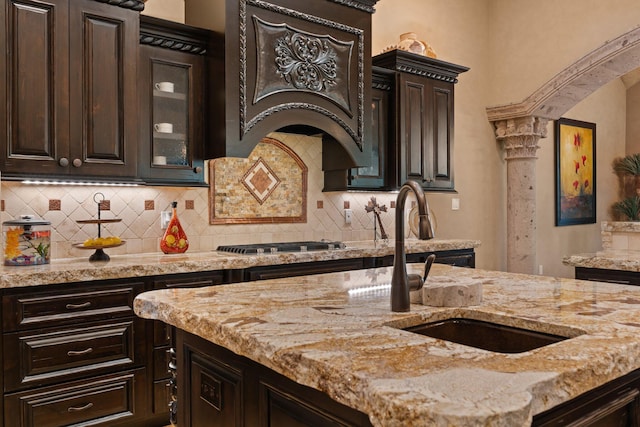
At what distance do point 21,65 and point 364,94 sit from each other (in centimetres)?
237

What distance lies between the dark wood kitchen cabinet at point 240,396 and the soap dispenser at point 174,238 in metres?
1.78

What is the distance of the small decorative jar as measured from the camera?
267 cm

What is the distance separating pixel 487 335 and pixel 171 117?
257 centimetres

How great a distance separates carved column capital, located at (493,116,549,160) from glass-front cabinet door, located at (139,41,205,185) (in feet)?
12.8

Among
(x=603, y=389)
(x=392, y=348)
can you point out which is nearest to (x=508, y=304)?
(x=603, y=389)

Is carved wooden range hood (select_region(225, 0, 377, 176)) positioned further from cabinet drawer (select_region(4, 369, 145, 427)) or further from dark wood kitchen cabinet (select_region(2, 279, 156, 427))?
cabinet drawer (select_region(4, 369, 145, 427))

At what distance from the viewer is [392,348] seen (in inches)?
42.0

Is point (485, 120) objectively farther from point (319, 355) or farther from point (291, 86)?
point (319, 355)

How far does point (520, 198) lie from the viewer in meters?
6.07

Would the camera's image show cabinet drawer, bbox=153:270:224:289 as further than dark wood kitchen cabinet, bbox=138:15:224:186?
No

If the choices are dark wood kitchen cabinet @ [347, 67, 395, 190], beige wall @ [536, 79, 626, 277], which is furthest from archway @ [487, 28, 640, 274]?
dark wood kitchen cabinet @ [347, 67, 395, 190]

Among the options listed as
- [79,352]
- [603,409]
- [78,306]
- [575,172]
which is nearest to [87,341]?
[79,352]

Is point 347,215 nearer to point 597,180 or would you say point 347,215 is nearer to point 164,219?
point 164,219

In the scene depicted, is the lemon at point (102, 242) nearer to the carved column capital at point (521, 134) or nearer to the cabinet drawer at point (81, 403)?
the cabinet drawer at point (81, 403)
